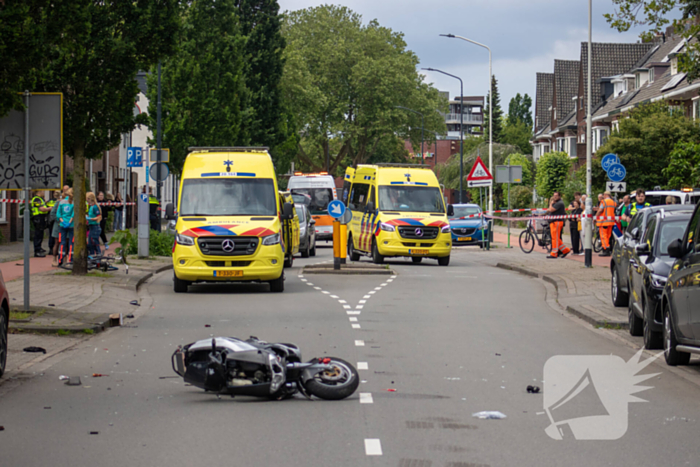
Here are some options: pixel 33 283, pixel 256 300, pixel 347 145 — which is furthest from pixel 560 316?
pixel 347 145

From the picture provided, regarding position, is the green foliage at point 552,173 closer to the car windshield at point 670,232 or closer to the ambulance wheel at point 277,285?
the ambulance wheel at point 277,285

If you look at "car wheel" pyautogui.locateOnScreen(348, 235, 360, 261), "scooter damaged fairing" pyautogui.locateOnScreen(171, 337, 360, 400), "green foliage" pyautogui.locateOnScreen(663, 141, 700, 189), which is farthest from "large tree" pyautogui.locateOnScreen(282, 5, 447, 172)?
"scooter damaged fairing" pyautogui.locateOnScreen(171, 337, 360, 400)

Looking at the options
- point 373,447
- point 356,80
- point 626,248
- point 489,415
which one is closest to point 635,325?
point 626,248

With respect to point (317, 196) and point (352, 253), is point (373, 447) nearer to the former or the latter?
point (352, 253)

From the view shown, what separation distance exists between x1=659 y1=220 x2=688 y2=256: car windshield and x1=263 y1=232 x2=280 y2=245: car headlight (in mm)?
7409

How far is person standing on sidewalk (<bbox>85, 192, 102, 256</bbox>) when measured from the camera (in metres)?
21.4

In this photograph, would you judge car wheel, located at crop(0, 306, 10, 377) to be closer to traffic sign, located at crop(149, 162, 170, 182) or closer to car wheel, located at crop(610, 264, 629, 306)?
car wheel, located at crop(610, 264, 629, 306)

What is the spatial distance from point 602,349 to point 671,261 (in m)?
1.50

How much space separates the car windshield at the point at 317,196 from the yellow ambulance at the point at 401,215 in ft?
38.8

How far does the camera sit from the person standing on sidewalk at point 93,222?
2142cm

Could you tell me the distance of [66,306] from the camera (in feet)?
46.5

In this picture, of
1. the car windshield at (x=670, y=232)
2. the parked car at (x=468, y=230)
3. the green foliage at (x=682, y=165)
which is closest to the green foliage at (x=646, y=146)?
the parked car at (x=468, y=230)

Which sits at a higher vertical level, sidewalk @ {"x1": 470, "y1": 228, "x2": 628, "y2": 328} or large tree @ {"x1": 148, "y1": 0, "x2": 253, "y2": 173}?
large tree @ {"x1": 148, "y1": 0, "x2": 253, "y2": 173}

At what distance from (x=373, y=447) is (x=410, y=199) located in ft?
67.3
